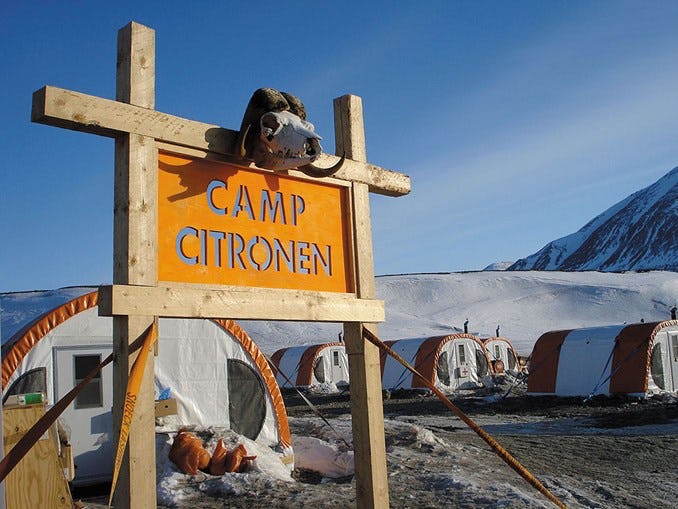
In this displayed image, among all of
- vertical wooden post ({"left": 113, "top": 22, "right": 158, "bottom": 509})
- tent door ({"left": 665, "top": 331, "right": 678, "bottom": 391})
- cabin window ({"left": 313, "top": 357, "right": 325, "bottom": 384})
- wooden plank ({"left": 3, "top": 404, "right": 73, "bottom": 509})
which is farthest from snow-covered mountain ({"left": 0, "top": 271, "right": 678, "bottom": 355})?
vertical wooden post ({"left": 113, "top": 22, "right": 158, "bottom": 509})

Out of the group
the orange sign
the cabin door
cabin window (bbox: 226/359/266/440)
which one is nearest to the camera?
the orange sign

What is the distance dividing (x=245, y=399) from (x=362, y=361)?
6.20 metres

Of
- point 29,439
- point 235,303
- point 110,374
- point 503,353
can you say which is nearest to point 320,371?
point 503,353

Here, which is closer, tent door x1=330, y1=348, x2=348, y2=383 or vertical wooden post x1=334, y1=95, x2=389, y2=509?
vertical wooden post x1=334, y1=95, x2=389, y2=509

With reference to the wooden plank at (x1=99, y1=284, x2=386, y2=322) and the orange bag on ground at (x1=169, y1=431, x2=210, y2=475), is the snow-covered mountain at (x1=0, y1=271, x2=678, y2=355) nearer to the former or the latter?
the orange bag on ground at (x1=169, y1=431, x2=210, y2=475)

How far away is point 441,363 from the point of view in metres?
29.1

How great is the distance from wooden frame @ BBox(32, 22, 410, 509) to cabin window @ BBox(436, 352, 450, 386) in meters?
24.7

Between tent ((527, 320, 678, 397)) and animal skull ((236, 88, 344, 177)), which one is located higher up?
animal skull ((236, 88, 344, 177))

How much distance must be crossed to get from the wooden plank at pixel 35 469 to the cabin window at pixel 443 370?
2353cm

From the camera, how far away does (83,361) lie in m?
10.2

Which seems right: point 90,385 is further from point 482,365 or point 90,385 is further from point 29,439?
point 482,365

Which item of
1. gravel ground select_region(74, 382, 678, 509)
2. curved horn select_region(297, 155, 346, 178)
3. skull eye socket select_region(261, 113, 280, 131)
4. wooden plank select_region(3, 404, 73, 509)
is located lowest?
gravel ground select_region(74, 382, 678, 509)

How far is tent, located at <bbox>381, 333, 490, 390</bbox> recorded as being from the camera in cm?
2859

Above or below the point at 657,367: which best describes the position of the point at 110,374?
above
